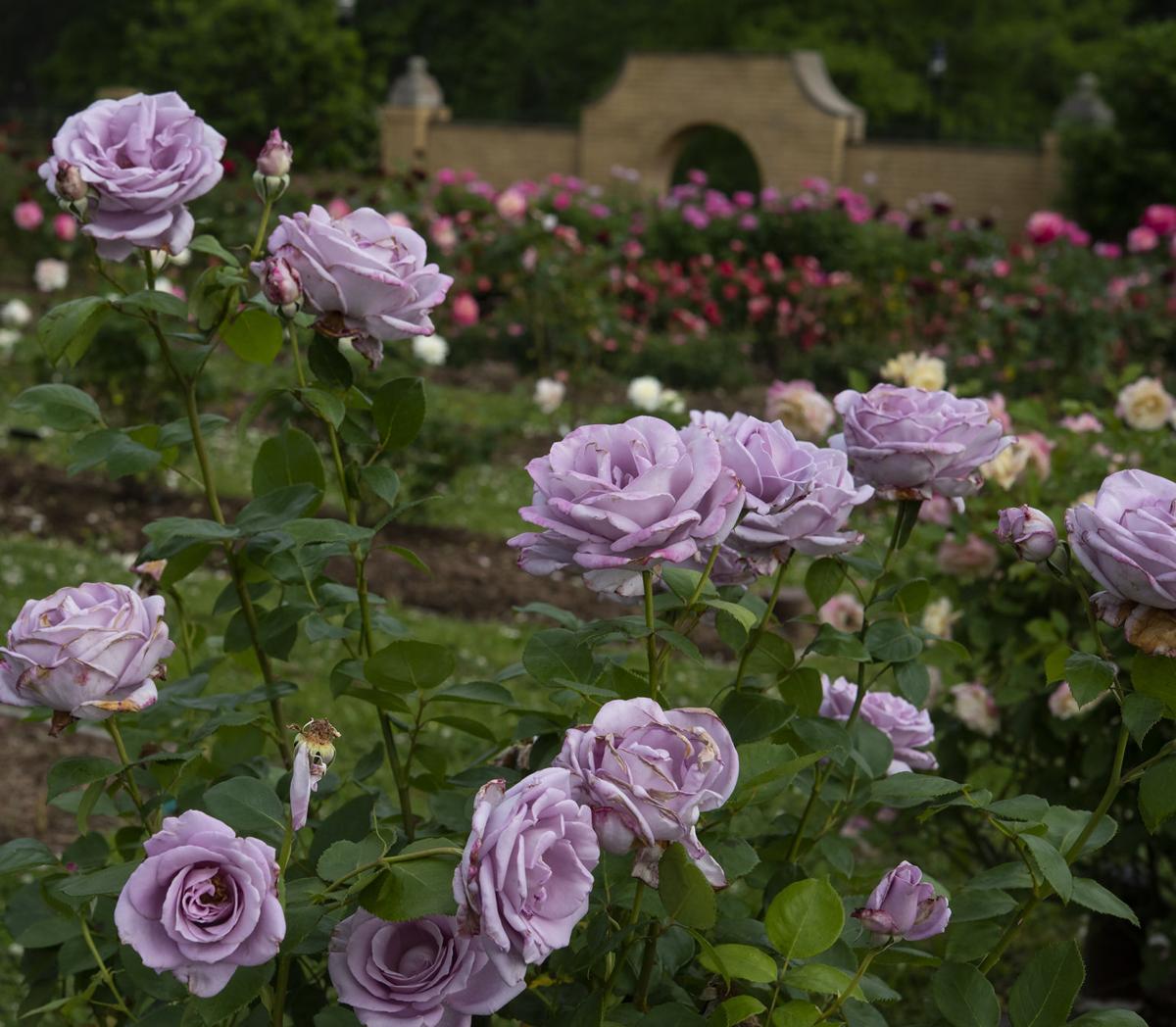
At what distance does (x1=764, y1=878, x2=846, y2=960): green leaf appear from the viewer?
1021mm

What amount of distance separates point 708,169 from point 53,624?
26.6 m

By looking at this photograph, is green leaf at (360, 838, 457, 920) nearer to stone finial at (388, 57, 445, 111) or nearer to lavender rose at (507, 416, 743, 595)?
lavender rose at (507, 416, 743, 595)

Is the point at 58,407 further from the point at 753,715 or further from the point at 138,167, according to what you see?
the point at 753,715

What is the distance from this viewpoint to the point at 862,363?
412 inches

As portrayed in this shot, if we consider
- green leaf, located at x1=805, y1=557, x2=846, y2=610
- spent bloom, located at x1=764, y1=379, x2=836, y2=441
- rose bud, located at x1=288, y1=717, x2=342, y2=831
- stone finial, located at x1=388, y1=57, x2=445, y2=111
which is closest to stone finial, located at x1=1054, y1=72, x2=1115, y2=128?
stone finial, located at x1=388, y1=57, x2=445, y2=111

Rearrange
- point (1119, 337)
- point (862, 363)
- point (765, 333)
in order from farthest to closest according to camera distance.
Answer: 1. point (765, 333)
2. point (862, 363)
3. point (1119, 337)

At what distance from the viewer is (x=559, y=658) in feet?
3.92

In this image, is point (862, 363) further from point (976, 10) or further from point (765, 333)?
point (976, 10)

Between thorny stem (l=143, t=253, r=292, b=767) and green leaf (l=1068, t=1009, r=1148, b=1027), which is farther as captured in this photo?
thorny stem (l=143, t=253, r=292, b=767)

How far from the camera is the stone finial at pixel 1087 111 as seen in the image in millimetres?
16516

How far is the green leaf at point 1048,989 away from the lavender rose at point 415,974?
41cm

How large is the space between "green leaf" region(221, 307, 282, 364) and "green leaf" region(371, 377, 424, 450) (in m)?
0.16

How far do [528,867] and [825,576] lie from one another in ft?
1.99

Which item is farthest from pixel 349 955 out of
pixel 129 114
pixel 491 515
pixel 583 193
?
pixel 583 193
